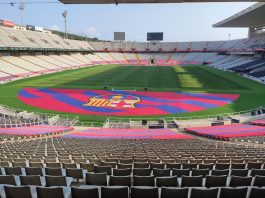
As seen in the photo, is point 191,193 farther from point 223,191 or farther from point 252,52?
point 252,52

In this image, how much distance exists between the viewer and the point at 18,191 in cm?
515

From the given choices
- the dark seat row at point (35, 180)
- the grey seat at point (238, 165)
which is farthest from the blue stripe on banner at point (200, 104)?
the dark seat row at point (35, 180)

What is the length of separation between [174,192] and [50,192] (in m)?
2.40

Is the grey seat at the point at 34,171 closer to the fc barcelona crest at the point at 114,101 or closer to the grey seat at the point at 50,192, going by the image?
the grey seat at the point at 50,192

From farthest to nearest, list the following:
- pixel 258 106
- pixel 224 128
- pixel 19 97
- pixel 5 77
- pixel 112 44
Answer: pixel 112 44
pixel 5 77
pixel 19 97
pixel 258 106
pixel 224 128

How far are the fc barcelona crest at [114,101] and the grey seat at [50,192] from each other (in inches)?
1249

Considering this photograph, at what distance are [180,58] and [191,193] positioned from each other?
385ft

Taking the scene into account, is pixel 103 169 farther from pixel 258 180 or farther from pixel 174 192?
pixel 258 180

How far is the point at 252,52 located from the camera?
83.4 meters

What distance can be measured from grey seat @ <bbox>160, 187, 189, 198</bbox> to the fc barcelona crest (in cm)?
3169

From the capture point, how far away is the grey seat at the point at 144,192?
5.32 m

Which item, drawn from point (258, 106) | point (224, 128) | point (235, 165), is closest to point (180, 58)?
point (258, 106)

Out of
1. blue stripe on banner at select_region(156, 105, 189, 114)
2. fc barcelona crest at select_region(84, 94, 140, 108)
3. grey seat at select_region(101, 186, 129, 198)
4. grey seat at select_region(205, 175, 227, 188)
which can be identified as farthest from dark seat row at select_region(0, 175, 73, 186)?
fc barcelona crest at select_region(84, 94, 140, 108)

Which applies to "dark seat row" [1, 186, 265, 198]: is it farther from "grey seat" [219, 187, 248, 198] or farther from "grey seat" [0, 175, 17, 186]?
"grey seat" [0, 175, 17, 186]
